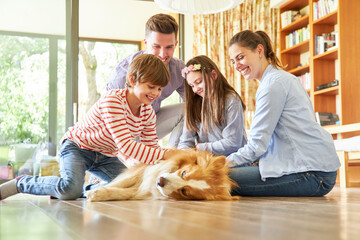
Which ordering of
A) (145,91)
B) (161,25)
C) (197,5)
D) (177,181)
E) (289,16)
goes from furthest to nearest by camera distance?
(289,16)
(161,25)
(197,5)
(145,91)
(177,181)

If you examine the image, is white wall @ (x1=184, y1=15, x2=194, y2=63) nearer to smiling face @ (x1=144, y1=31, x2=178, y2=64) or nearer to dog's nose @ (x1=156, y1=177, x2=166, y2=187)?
smiling face @ (x1=144, y1=31, x2=178, y2=64)

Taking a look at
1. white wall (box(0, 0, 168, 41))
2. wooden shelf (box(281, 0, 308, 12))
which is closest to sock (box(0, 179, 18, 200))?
white wall (box(0, 0, 168, 41))

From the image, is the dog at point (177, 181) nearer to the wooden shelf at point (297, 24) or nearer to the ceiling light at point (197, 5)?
the ceiling light at point (197, 5)

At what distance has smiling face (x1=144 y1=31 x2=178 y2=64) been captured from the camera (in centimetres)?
272

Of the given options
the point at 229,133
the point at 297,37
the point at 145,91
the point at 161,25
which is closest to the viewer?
the point at 145,91

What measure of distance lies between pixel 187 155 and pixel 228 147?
0.49 meters

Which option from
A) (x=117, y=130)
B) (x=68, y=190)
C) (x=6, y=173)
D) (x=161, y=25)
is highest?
(x=161, y=25)

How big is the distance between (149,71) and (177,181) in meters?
0.59

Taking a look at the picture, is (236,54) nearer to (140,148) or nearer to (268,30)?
(140,148)

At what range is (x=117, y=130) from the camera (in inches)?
77.0

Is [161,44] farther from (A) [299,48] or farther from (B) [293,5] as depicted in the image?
(B) [293,5]

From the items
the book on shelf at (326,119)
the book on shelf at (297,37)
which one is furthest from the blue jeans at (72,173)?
the book on shelf at (297,37)

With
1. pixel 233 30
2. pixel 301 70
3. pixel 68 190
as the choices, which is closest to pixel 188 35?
pixel 233 30

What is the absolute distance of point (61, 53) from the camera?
5.18 m
